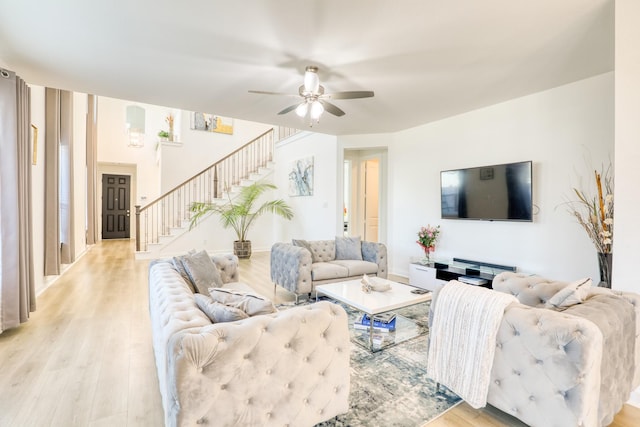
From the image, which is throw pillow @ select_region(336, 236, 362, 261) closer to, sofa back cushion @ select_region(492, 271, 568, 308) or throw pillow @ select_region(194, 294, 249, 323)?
sofa back cushion @ select_region(492, 271, 568, 308)

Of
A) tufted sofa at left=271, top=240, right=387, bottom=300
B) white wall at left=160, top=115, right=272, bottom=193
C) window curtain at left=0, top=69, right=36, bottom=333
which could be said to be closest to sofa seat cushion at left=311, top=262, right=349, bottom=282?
tufted sofa at left=271, top=240, right=387, bottom=300

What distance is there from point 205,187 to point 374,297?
21.7 feet

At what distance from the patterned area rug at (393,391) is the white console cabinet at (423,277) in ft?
5.97

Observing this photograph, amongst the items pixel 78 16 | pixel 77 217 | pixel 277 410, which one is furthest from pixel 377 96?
pixel 77 217

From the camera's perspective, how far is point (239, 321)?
147 cm

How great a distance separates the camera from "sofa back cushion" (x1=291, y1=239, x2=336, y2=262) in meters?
4.41

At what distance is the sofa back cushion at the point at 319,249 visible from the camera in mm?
4410

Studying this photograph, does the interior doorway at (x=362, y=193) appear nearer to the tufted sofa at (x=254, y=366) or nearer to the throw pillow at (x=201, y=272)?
the throw pillow at (x=201, y=272)

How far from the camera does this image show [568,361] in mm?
1410

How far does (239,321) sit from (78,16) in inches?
102

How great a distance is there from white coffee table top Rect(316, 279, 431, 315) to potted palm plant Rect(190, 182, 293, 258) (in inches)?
175

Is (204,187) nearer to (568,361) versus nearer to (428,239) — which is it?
(428,239)

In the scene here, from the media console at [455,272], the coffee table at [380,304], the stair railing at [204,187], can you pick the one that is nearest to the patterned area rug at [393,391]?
the coffee table at [380,304]

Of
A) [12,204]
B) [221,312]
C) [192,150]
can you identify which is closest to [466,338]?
[221,312]
